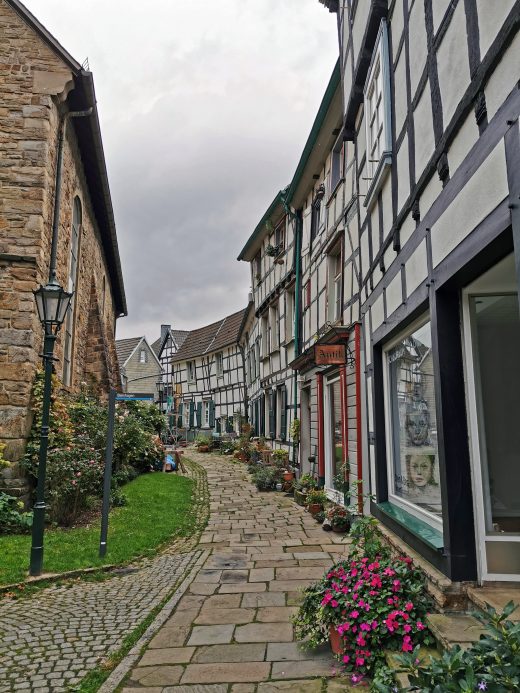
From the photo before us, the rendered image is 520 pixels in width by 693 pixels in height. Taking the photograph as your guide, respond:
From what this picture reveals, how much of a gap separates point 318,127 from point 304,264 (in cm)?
330

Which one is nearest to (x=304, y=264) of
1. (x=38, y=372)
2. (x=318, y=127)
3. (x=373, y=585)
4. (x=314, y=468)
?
(x=318, y=127)

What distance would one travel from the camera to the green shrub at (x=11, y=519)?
22.1 ft

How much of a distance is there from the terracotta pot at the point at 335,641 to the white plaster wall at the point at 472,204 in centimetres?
255

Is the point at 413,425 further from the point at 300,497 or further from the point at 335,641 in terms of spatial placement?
the point at 300,497

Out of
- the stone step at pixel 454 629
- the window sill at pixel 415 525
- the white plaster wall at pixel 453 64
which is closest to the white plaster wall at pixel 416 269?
the white plaster wall at pixel 453 64

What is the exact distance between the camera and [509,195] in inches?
95.7

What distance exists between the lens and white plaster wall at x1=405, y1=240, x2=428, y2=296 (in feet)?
13.0

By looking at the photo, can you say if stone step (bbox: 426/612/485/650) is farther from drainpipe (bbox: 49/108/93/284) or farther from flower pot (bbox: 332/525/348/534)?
drainpipe (bbox: 49/108/93/284)

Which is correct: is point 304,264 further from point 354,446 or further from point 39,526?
point 39,526

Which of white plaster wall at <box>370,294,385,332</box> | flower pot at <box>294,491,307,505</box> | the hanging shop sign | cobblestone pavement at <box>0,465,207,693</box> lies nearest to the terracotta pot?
cobblestone pavement at <box>0,465,207,693</box>

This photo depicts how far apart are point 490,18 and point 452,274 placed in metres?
1.38

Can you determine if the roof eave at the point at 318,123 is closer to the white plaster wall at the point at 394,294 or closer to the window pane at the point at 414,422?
the white plaster wall at the point at 394,294

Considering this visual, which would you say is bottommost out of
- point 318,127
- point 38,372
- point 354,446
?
point 354,446

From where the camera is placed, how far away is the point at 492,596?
3025mm
